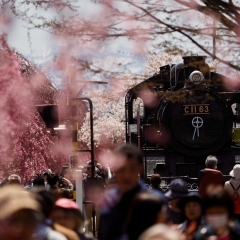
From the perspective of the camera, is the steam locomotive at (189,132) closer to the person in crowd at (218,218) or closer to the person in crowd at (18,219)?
the person in crowd at (218,218)

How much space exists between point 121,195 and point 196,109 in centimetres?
1277

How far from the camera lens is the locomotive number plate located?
62.9 ft

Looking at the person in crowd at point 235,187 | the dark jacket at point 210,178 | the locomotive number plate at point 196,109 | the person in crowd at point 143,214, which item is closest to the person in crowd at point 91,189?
the dark jacket at point 210,178

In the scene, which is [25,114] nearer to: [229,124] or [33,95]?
[33,95]

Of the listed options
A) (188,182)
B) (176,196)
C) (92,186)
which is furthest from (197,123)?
(176,196)

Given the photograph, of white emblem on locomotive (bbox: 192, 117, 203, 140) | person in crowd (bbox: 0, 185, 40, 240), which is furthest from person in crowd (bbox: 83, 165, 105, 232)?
person in crowd (bbox: 0, 185, 40, 240)

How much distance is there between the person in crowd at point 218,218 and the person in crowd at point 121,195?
48 cm

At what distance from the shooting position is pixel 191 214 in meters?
Result: 7.64

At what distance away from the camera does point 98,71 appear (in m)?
7.86

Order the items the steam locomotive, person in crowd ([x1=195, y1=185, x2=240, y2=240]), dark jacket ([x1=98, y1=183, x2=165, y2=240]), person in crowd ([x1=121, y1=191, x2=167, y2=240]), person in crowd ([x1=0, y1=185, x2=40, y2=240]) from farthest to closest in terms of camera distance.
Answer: the steam locomotive < dark jacket ([x1=98, y1=183, x2=165, y2=240]) < person in crowd ([x1=195, y1=185, x2=240, y2=240]) < person in crowd ([x1=121, y1=191, x2=167, y2=240]) < person in crowd ([x1=0, y1=185, x2=40, y2=240])

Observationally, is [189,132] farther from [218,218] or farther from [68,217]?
[218,218]

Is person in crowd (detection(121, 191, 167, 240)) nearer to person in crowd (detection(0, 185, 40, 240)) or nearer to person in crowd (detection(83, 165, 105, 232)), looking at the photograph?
person in crowd (detection(0, 185, 40, 240))

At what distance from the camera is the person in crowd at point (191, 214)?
24.0ft

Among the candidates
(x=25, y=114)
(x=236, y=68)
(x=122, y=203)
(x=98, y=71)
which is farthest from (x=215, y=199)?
(x=25, y=114)
